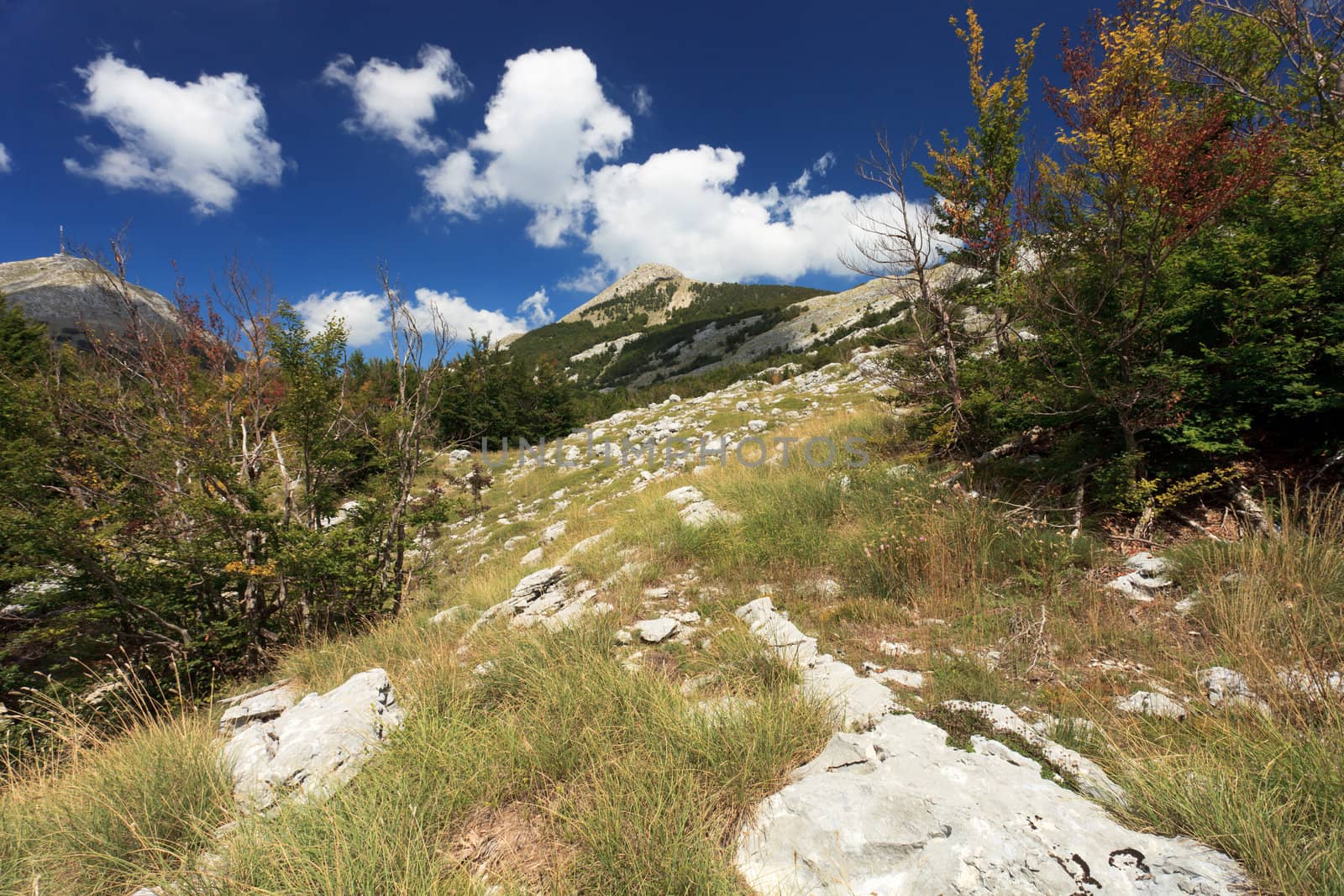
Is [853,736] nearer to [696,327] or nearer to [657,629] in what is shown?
[657,629]

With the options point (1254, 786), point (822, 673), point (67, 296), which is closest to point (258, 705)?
point (822, 673)

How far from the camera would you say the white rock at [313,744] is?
245 centimetres

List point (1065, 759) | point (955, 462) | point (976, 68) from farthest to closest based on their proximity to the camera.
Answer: point (976, 68), point (955, 462), point (1065, 759)

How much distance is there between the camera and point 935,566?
420 cm

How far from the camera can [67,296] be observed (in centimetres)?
3666

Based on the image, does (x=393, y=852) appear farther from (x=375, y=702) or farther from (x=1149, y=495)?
(x=1149, y=495)

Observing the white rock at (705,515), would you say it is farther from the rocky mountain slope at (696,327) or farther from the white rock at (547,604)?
the rocky mountain slope at (696,327)

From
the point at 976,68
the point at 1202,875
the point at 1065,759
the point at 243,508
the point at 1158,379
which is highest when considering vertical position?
the point at 976,68

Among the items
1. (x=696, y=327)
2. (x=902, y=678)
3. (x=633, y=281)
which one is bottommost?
(x=902, y=678)

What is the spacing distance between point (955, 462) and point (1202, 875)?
18.4 ft

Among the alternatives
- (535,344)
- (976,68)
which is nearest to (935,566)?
(976,68)

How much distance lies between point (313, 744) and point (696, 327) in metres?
67.0

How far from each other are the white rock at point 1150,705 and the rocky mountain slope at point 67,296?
10.2m

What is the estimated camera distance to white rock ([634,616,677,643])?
390cm
